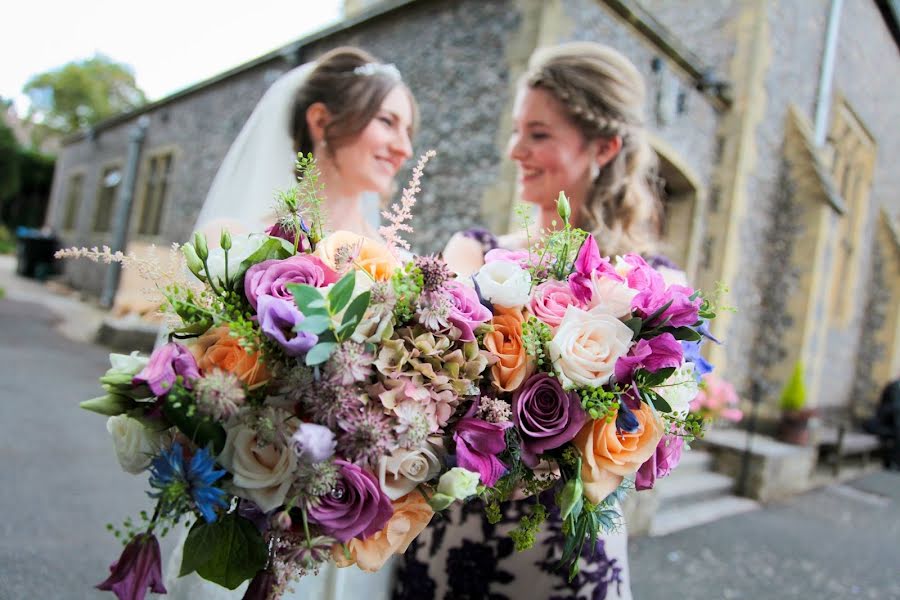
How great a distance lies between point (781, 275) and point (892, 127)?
7.63 meters

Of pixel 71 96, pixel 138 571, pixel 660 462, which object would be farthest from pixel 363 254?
pixel 71 96

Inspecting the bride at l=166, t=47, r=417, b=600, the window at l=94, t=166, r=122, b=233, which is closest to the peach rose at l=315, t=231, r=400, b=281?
the bride at l=166, t=47, r=417, b=600

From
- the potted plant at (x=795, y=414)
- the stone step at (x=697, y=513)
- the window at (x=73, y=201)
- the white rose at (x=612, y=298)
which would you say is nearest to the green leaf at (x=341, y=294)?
the white rose at (x=612, y=298)

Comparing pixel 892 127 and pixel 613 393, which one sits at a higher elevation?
pixel 892 127

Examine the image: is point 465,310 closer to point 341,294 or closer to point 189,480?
point 341,294

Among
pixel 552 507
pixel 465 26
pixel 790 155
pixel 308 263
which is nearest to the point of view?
pixel 308 263

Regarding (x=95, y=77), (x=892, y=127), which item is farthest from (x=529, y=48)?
(x=95, y=77)

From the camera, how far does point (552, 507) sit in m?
1.30

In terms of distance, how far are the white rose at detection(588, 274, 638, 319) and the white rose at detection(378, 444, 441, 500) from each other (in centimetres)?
40

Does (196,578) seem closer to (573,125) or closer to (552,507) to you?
(552,507)

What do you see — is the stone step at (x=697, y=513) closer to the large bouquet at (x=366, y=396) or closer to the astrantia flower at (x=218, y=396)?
the large bouquet at (x=366, y=396)

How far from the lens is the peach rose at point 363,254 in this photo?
1.04 metres

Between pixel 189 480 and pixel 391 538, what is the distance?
1.14ft

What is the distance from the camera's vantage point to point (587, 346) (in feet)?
3.49
